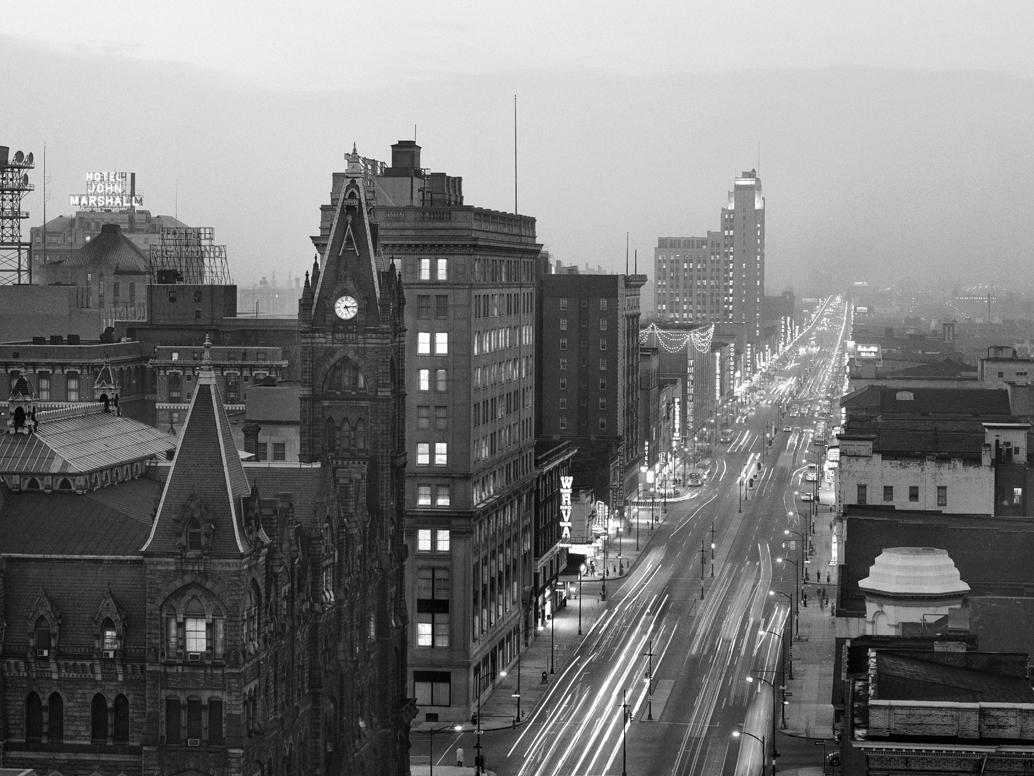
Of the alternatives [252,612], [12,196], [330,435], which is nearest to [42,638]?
[252,612]

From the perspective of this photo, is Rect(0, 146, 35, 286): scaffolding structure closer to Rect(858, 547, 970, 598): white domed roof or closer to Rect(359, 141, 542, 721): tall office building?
Rect(359, 141, 542, 721): tall office building


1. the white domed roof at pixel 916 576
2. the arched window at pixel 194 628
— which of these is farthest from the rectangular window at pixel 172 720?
the white domed roof at pixel 916 576

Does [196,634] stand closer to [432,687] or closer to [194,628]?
[194,628]

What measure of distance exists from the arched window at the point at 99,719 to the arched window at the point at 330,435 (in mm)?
27627

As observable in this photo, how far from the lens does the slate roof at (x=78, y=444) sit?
89750 mm

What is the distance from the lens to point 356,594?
98.3 m

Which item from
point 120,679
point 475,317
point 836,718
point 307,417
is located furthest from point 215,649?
point 475,317

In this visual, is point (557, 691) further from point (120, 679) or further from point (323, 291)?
point (120, 679)

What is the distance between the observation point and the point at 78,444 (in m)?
93.0

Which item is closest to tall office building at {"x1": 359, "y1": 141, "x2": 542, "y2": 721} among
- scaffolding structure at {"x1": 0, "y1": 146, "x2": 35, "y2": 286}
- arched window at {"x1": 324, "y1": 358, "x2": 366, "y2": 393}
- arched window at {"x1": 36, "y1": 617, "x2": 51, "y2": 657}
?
arched window at {"x1": 324, "y1": 358, "x2": 366, "y2": 393}

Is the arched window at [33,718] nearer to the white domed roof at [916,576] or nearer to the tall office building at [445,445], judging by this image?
the tall office building at [445,445]

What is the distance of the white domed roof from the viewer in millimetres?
124688

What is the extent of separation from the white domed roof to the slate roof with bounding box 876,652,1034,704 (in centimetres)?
3881

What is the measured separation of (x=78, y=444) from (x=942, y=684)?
4259 cm
